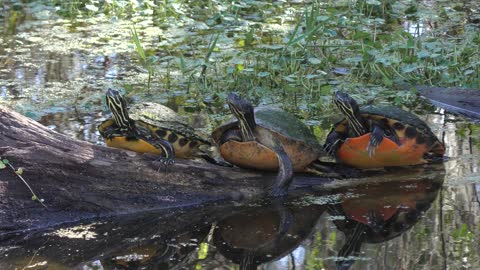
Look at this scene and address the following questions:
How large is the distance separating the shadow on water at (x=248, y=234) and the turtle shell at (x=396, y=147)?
0.24m

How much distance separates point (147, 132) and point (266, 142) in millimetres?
630

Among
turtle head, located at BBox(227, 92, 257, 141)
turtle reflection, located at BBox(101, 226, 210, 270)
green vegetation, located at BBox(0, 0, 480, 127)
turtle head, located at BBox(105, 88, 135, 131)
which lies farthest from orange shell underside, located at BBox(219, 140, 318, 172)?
green vegetation, located at BBox(0, 0, 480, 127)

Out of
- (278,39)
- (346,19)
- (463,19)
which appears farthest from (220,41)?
(463,19)

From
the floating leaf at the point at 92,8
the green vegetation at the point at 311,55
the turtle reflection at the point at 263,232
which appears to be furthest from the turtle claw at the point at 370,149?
the floating leaf at the point at 92,8

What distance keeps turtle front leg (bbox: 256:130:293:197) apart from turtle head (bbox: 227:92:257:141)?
0.08 meters

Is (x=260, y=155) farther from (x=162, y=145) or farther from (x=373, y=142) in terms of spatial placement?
(x=373, y=142)

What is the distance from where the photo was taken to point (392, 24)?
8422 millimetres

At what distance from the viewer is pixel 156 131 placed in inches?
182

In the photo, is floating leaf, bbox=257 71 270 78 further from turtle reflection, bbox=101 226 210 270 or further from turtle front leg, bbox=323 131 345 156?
turtle reflection, bbox=101 226 210 270

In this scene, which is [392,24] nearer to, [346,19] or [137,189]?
[346,19]

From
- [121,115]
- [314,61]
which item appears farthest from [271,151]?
[314,61]

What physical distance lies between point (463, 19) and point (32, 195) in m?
5.44

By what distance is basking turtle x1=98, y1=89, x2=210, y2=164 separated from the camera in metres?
4.57

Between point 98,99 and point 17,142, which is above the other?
point 17,142
